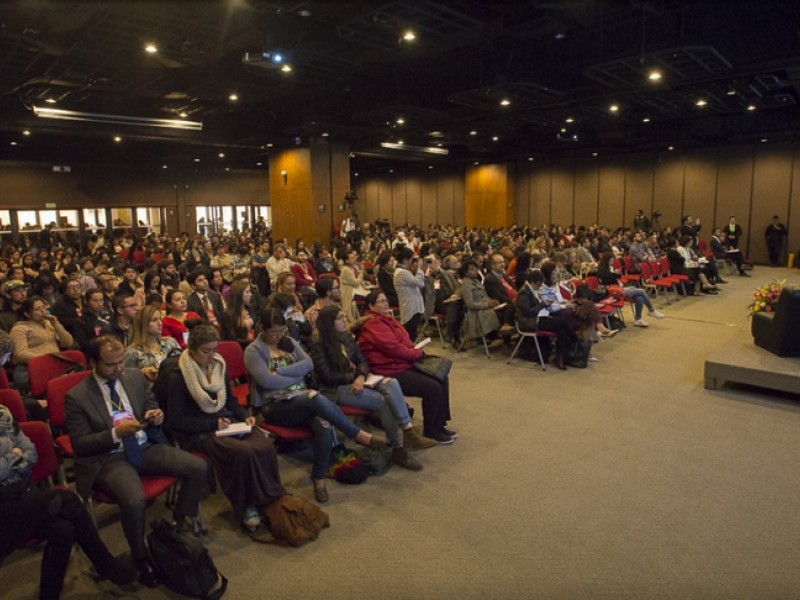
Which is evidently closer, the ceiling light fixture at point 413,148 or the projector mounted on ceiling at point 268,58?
the projector mounted on ceiling at point 268,58

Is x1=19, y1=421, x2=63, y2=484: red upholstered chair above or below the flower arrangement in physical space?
below

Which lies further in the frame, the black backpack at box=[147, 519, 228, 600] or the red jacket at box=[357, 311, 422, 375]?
the red jacket at box=[357, 311, 422, 375]

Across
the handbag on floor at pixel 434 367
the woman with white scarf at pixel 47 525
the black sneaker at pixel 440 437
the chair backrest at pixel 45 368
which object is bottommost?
the black sneaker at pixel 440 437

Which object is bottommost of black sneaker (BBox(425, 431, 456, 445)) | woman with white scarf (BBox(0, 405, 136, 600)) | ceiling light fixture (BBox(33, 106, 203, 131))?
black sneaker (BBox(425, 431, 456, 445))

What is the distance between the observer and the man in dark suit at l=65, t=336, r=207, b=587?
311cm

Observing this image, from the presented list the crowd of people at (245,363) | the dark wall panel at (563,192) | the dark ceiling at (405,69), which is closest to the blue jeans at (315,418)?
the crowd of people at (245,363)

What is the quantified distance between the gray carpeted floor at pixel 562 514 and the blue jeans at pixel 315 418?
0.98 ft

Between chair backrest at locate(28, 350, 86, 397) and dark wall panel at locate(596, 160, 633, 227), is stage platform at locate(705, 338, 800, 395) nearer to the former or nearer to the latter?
chair backrest at locate(28, 350, 86, 397)

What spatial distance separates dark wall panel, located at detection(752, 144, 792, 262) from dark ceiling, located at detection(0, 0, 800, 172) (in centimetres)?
102

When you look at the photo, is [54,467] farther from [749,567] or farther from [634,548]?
[749,567]

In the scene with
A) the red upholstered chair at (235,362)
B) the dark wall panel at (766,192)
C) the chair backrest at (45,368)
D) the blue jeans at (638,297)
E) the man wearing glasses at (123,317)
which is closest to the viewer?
the chair backrest at (45,368)

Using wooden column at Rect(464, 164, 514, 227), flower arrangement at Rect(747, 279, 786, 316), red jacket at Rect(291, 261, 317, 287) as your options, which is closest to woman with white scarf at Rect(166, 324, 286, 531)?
red jacket at Rect(291, 261, 317, 287)

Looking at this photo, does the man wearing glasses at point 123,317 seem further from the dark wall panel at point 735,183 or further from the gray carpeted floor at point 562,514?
the dark wall panel at point 735,183

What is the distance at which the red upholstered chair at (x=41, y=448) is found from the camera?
128 inches
